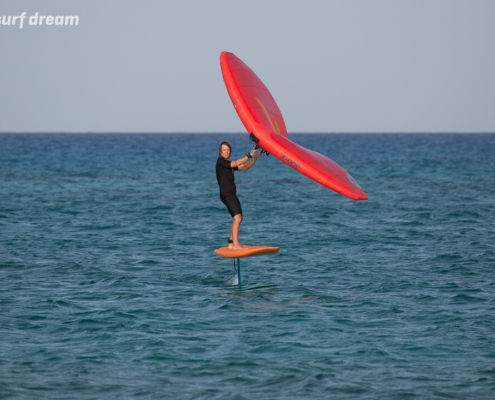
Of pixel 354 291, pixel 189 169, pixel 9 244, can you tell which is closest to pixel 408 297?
pixel 354 291

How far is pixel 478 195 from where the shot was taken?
1384 inches

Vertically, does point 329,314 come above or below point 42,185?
below

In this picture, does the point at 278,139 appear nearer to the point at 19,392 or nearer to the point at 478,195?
the point at 19,392

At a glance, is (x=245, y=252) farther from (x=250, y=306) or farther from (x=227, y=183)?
(x=227, y=183)

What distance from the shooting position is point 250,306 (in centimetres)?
1312

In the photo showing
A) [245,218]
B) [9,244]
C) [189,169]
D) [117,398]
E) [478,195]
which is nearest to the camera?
[117,398]

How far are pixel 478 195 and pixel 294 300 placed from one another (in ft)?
81.6
